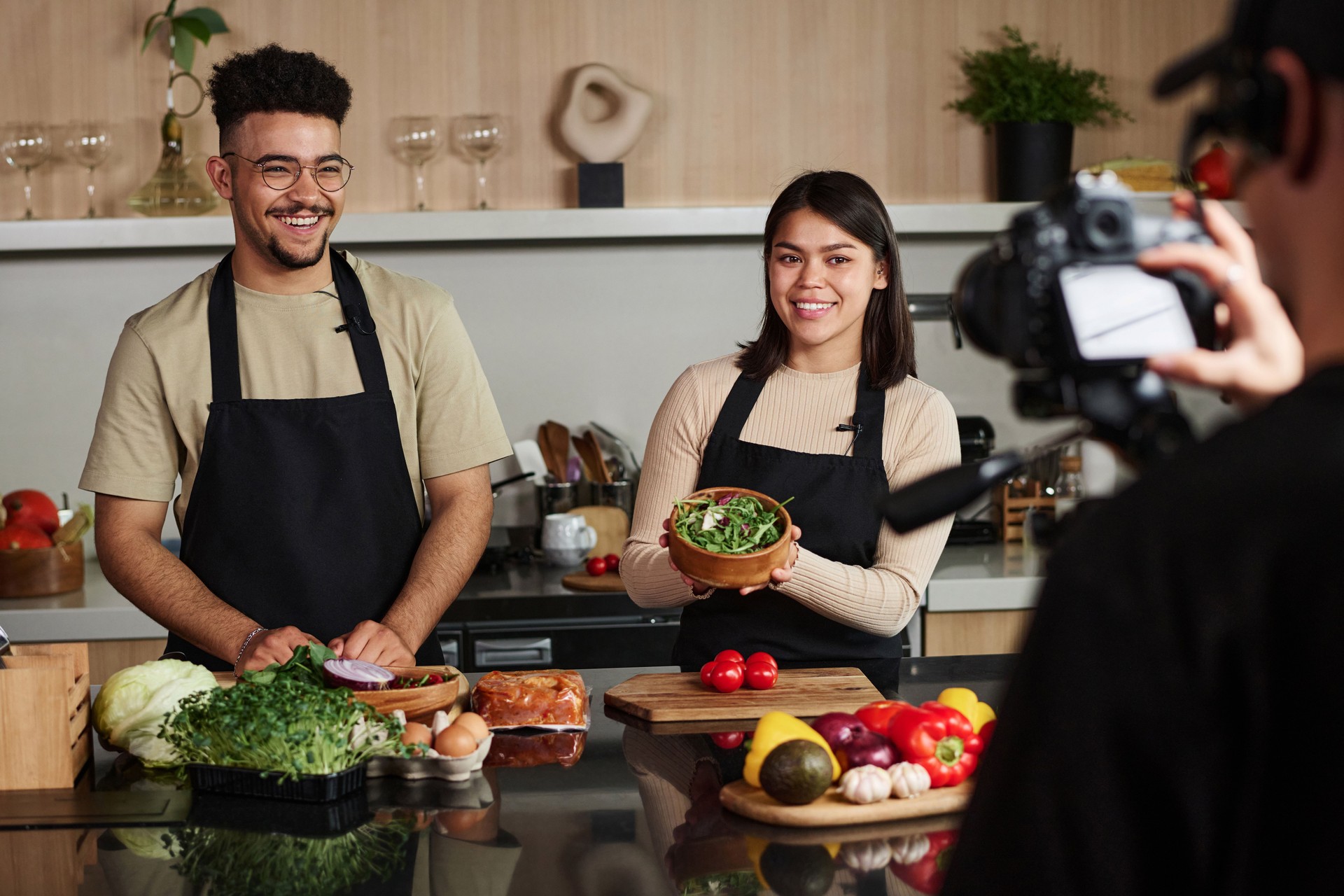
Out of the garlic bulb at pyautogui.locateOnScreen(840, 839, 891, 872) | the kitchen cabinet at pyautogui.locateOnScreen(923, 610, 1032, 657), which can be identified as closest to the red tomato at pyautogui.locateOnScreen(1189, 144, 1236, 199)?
the kitchen cabinet at pyautogui.locateOnScreen(923, 610, 1032, 657)

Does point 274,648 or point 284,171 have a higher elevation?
point 284,171

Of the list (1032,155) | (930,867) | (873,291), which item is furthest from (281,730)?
(1032,155)

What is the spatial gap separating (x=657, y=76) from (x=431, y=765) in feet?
8.51

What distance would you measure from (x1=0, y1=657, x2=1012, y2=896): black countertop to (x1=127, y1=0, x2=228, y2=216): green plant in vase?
2.25 meters

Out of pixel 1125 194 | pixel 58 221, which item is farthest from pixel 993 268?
pixel 58 221

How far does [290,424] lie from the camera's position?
2.20 meters

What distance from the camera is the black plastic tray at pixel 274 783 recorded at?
4.72 ft

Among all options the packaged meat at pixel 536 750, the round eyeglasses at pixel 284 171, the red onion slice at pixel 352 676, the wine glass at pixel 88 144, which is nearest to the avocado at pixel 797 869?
the packaged meat at pixel 536 750

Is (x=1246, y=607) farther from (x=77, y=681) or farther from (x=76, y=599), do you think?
(x=76, y=599)

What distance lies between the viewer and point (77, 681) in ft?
5.27

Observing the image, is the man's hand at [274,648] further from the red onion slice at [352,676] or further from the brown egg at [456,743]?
the brown egg at [456,743]

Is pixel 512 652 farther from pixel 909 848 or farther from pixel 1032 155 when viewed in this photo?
pixel 1032 155

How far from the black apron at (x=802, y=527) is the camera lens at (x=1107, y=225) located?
1393 millimetres

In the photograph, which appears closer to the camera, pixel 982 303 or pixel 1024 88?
pixel 982 303
